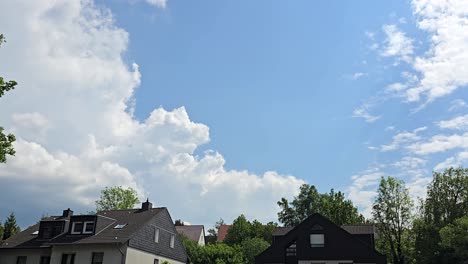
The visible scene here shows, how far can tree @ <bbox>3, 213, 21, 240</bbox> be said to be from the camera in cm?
5509

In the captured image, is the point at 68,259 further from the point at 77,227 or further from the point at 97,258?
the point at 77,227

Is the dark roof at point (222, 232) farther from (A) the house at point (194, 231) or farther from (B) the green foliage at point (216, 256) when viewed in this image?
(B) the green foliage at point (216, 256)

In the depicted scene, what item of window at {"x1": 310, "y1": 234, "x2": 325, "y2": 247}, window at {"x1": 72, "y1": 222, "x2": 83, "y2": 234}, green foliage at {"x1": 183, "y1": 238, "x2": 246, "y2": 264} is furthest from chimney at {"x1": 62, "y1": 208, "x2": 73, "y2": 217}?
window at {"x1": 310, "y1": 234, "x2": 325, "y2": 247}

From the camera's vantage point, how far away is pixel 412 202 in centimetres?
5028

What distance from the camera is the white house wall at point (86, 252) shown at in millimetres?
37963

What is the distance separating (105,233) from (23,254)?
8.93m

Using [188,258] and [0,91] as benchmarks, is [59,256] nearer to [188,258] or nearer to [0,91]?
[188,258]

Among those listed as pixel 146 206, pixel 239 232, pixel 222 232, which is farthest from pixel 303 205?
pixel 146 206

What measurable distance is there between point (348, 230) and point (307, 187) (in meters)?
28.4

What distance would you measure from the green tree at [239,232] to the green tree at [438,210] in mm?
30272

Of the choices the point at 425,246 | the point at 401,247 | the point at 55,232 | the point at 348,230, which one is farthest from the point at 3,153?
the point at 401,247

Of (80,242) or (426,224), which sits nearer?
(80,242)

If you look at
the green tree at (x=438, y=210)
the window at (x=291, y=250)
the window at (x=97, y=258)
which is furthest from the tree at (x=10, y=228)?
the green tree at (x=438, y=210)

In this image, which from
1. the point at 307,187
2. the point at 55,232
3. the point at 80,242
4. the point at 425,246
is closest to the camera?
the point at 80,242
